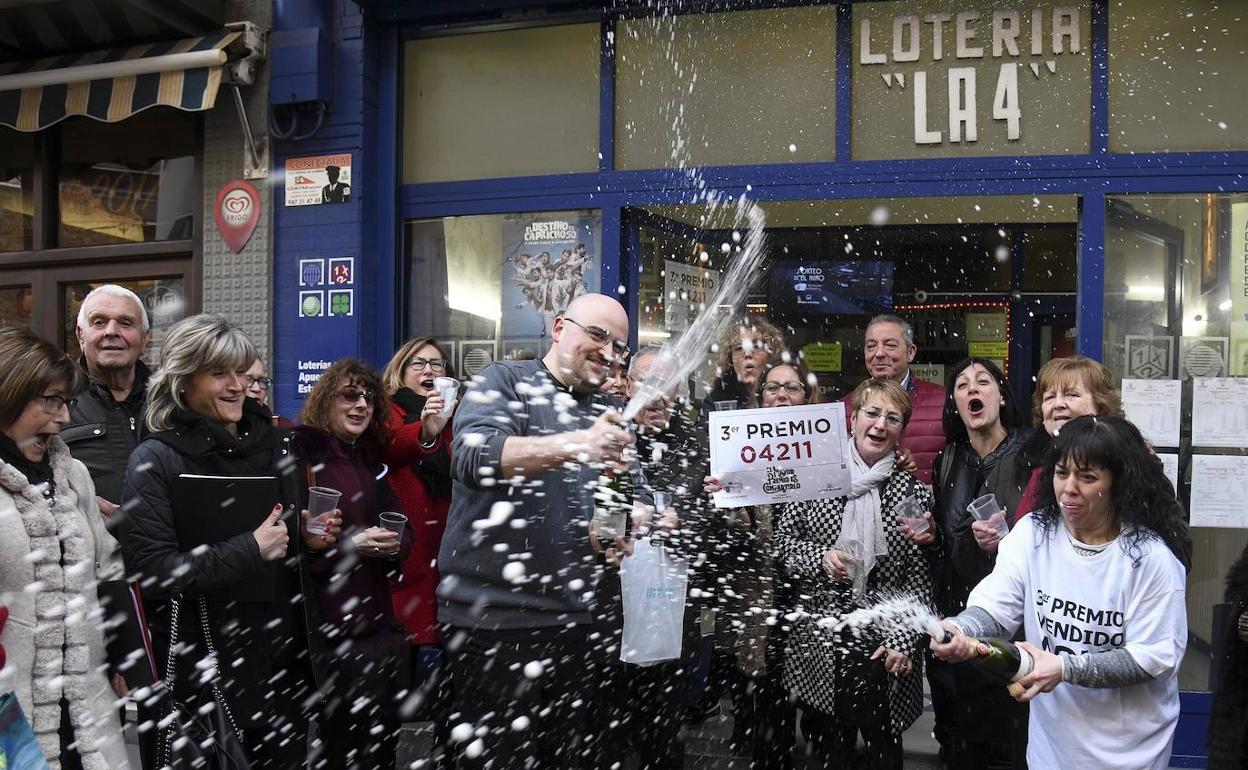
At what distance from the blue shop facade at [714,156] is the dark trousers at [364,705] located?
3.02 metres

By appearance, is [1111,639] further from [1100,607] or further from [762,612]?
[762,612]

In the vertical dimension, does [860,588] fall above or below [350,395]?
below

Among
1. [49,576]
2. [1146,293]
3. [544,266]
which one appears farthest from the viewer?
[544,266]

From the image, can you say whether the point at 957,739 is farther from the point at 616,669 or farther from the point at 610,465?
the point at 610,465

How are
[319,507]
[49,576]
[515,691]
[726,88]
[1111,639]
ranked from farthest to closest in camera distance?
[726,88]
[319,507]
[515,691]
[49,576]
[1111,639]

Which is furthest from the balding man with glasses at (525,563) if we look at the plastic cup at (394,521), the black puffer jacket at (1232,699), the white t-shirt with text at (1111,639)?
the black puffer jacket at (1232,699)

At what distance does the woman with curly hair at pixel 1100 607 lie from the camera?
10.1 feet

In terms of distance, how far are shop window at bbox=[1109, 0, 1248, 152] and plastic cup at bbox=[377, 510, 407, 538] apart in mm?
4573

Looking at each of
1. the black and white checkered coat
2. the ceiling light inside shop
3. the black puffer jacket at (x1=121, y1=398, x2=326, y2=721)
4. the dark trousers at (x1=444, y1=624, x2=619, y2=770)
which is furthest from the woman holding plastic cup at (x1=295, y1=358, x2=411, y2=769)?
the ceiling light inside shop

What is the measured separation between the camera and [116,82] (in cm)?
714

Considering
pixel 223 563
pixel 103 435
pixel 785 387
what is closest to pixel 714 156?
pixel 785 387

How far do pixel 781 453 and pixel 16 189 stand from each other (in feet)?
23.1

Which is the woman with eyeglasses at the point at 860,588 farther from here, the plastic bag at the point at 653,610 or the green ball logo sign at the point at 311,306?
the green ball logo sign at the point at 311,306

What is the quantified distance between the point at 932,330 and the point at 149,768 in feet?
23.2
